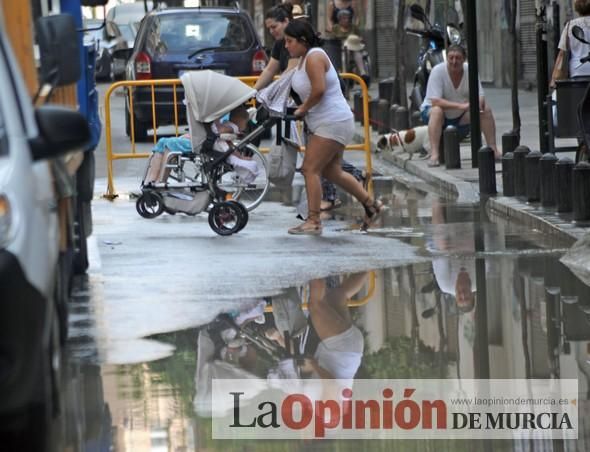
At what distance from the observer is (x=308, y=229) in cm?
1329

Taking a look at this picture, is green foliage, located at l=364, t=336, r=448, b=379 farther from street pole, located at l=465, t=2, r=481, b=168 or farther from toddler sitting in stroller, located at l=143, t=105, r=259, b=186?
street pole, located at l=465, t=2, r=481, b=168

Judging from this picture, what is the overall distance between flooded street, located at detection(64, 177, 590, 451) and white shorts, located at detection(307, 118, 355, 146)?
759 millimetres

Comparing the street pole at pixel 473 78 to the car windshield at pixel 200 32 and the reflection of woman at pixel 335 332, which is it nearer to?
the reflection of woman at pixel 335 332

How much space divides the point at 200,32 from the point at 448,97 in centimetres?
576

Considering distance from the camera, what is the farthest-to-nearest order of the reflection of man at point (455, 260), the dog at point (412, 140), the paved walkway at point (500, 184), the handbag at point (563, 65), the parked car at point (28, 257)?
the dog at point (412, 140), the handbag at point (563, 65), the paved walkway at point (500, 184), the reflection of man at point (455, 260), the parked car at point (28, 257)

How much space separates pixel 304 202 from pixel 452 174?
3532 millimetres

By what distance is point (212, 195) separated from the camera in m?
13.9

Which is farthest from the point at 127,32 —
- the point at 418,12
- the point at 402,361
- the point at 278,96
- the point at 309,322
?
the point at 402,361

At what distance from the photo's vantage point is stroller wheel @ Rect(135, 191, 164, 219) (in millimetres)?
14516

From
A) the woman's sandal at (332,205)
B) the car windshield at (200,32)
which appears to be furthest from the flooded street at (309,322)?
the car windshield at (200,32)

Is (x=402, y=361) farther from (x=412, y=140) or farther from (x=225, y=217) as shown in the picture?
(x=412, y=140)

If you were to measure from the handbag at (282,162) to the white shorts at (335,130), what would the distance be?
51 centimetres

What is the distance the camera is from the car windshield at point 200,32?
22609 mm

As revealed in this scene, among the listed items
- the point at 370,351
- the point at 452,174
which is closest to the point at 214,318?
the point at 370,351
